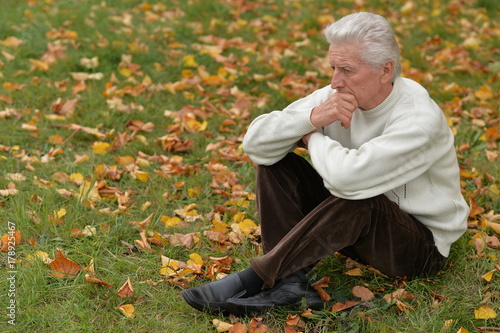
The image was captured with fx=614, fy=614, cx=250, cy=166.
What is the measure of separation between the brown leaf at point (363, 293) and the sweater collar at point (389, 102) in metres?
0.78

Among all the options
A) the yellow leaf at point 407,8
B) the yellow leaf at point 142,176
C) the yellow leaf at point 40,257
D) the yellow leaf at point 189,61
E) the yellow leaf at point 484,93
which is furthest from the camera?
the yellow leaf at point 407,8

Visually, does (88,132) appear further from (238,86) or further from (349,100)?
(349,100)

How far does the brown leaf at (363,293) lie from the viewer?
2.76 meters

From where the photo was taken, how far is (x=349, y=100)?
2609 mm

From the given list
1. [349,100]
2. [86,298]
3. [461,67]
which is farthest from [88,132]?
[461,67]

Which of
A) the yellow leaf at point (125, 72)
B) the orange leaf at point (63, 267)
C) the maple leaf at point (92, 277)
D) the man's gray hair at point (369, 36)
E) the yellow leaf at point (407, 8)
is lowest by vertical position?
the yellow leaf at point (407, 8)

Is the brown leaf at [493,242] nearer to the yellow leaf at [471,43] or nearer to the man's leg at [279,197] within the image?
the man's leg at [279,197]

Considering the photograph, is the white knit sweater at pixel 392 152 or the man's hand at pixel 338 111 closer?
the white knit sweater at pixel 392 152

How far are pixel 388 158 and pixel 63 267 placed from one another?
5.09 feet

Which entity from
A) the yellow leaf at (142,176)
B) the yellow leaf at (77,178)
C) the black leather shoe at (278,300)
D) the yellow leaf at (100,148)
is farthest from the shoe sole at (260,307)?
the yellow leaf at (100,148)

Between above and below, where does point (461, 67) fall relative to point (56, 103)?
below

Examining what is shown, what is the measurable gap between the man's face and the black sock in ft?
2.87

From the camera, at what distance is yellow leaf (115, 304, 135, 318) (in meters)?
2.63

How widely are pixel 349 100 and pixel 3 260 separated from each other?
178 cm
